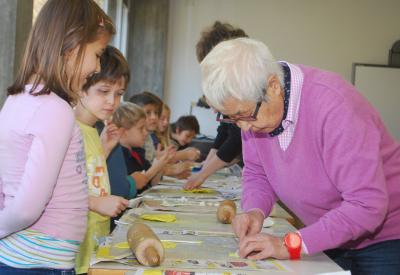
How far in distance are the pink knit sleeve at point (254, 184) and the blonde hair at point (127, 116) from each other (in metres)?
1.30

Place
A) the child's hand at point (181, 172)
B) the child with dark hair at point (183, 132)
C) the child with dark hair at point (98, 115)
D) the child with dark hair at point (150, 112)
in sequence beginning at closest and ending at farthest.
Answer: the child with dark hair at point (98, 115)
the child's hand at point (181, 172)
the child with dark hair at point (150, 112)
the child with dark hair at point (183, 132)

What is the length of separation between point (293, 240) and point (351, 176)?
0.21 m

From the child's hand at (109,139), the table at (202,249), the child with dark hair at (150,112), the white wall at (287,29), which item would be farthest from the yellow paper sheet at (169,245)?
the white wall at (287,29)

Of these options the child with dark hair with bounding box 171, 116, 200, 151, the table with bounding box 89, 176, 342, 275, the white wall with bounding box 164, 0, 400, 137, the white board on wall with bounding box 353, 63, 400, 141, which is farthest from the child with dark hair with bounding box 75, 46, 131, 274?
the white board on wall with bounding box 353, 63, 400, 141

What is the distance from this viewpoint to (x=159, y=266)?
1317mm

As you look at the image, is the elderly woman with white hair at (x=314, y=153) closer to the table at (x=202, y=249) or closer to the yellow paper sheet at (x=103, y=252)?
the table at (x=202, y=249)

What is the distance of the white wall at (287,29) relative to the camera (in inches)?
309

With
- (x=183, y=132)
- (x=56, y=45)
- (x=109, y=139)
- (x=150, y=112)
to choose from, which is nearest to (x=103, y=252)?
(x=56, y=45)

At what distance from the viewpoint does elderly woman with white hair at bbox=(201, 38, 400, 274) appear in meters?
1.31

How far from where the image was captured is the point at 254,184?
5.69 feet

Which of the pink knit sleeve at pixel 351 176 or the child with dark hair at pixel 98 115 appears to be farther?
the child with dark hair at pixel 98 115

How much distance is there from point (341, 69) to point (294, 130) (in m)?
6.82

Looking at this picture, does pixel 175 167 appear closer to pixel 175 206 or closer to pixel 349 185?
pixel 175 206

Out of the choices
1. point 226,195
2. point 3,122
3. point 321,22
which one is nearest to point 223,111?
point 3,122
